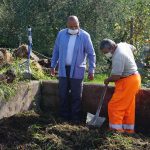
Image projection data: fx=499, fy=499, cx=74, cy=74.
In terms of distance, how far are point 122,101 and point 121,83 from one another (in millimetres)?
288

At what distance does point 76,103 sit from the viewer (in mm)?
8680

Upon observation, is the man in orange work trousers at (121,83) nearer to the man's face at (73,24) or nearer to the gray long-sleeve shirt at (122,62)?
the gray long-sleeve shirt at (122,62)

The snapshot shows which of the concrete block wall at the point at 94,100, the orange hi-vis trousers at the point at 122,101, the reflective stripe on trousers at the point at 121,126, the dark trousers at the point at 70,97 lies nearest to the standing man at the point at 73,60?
the dark trousers at the point at 70,97

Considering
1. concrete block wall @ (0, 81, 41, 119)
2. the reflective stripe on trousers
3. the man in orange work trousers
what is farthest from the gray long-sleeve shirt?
concrete block wall @ (0, 81, 41, 119)

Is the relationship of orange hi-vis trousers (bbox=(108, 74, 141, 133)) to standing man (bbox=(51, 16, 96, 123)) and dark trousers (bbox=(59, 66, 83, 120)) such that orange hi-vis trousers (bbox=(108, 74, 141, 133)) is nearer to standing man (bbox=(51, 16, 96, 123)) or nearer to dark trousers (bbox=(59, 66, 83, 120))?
standing man (bbox=(51, 16, 96, 123))

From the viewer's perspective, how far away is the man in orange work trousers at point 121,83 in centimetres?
781

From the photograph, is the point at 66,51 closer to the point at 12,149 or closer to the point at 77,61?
the point at 77,61

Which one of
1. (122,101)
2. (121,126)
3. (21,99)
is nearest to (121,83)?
(122,101)

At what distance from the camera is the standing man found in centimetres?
845

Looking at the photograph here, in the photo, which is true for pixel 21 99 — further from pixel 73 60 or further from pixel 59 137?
pixel 59 137

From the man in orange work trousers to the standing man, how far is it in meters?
0.63

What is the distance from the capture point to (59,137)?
7.59 meters

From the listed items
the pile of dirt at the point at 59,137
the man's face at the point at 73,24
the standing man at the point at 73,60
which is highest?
the man's face at the point at 73,24

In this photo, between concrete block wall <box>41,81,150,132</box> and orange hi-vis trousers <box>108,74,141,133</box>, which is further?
concrete block wall <box>41,81,150,132</box>
